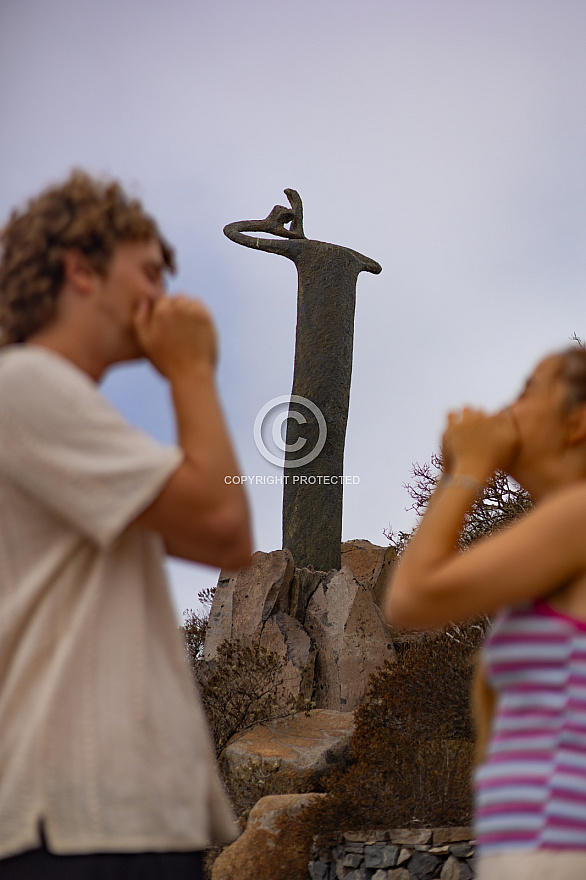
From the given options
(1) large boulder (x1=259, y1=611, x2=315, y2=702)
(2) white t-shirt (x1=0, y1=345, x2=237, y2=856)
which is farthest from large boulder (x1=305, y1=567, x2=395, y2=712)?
(2) white t-shirt (x1=0, y1=345, x2=237, y2=856)

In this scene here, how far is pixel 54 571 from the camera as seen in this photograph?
1350mm

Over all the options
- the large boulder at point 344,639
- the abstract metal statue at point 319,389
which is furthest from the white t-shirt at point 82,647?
the abstract metal statue at point 319,389

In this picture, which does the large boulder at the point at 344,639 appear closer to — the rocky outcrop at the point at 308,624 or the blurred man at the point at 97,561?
the rocky outcrop at the point at 308,624

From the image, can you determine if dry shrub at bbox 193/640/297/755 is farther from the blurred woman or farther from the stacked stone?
the blurred woman

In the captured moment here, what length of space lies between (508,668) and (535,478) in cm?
31

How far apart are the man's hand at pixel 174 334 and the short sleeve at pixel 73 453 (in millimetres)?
156

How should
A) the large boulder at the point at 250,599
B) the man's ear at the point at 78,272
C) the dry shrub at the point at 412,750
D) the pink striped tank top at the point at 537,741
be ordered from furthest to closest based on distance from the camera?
1. the large boulder at the point at 250,599
2. the dry shrub at the point at 412,750
3. the man's ear at the point at 78,272
4. the pink striped tank top at the point at 537,741

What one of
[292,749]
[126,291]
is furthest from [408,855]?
[126,291]

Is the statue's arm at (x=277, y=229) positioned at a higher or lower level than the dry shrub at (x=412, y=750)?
higher

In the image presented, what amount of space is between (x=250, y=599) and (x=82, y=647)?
800cm

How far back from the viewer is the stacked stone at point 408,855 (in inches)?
213

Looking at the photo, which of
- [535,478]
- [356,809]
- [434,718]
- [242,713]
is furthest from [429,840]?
[535,478]

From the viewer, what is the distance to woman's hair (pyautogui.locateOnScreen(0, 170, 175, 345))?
4.79 feet

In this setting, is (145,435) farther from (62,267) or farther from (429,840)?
(429,840)
